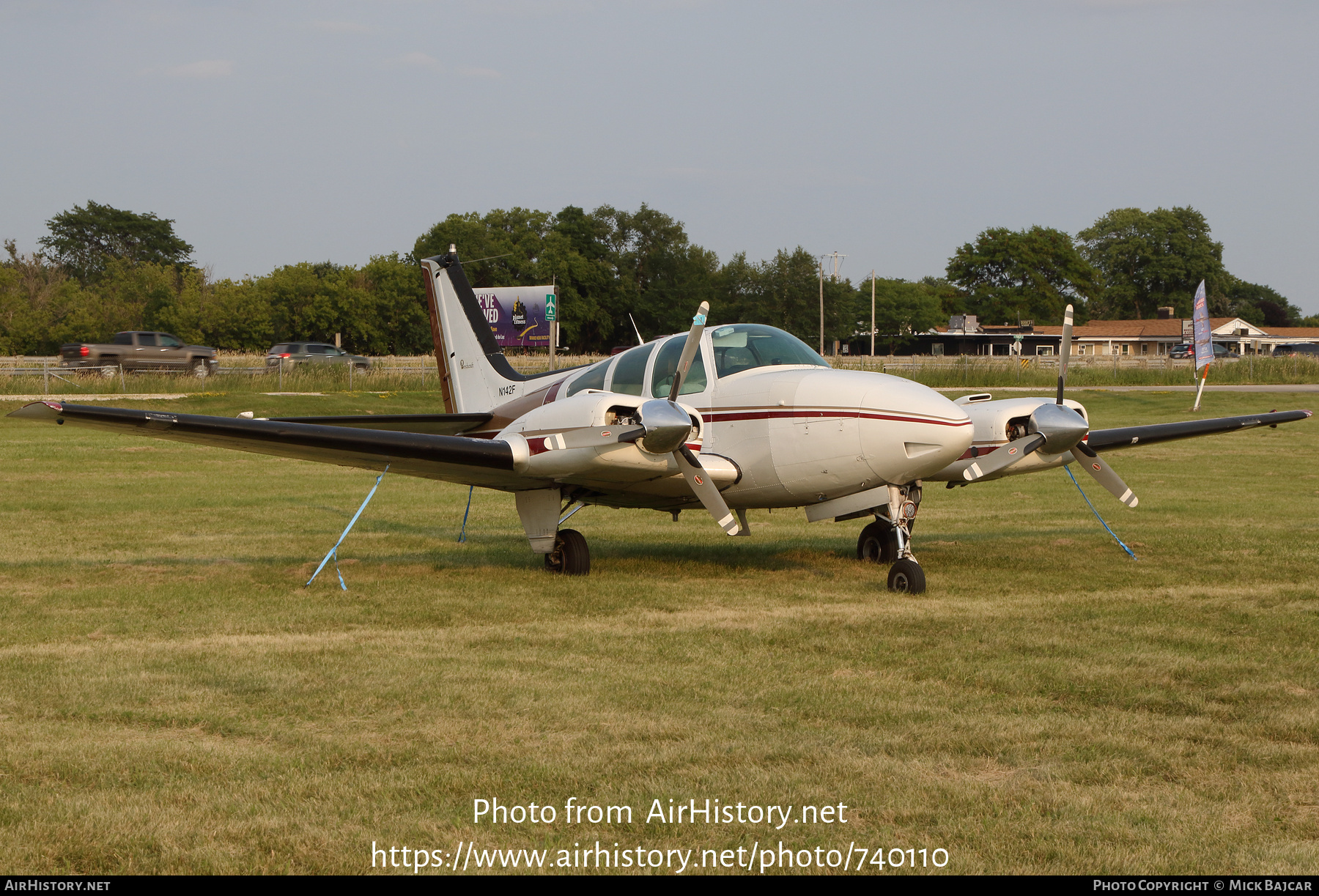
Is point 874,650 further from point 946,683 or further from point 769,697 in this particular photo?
point 769,697

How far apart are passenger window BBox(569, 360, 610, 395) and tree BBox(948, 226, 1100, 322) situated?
103570mm

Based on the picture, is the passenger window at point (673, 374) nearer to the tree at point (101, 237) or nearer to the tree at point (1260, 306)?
the tree at point (101, 237)

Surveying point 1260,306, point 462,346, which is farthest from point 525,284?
point 1260,306

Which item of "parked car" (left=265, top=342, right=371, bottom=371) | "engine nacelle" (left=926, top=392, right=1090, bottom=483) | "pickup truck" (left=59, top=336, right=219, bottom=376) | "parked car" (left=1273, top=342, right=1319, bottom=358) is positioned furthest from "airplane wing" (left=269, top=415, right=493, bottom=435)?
"parked car" (left=1273, top=342, right=1319, bottom=358)

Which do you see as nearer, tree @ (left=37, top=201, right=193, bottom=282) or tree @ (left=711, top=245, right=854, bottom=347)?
tree @ (left=711, top=245, right=854, bottom=347)

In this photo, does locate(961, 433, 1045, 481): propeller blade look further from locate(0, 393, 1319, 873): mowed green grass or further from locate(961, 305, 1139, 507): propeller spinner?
locate(0, 393, 1319, 873): mowed green grass

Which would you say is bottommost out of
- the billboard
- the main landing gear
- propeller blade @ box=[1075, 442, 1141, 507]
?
the main landing gear

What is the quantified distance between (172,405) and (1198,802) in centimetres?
3522

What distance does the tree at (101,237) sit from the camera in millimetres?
121812

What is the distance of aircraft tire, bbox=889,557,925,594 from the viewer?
36.0 ft

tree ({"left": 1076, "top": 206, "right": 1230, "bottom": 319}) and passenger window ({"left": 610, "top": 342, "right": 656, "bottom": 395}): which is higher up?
tree ({"left": 1076, "top": 206, "right": 1230, "bottom": 319})

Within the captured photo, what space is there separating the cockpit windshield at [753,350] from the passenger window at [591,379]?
1393 millimetres

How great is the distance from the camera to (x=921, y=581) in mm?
10992
